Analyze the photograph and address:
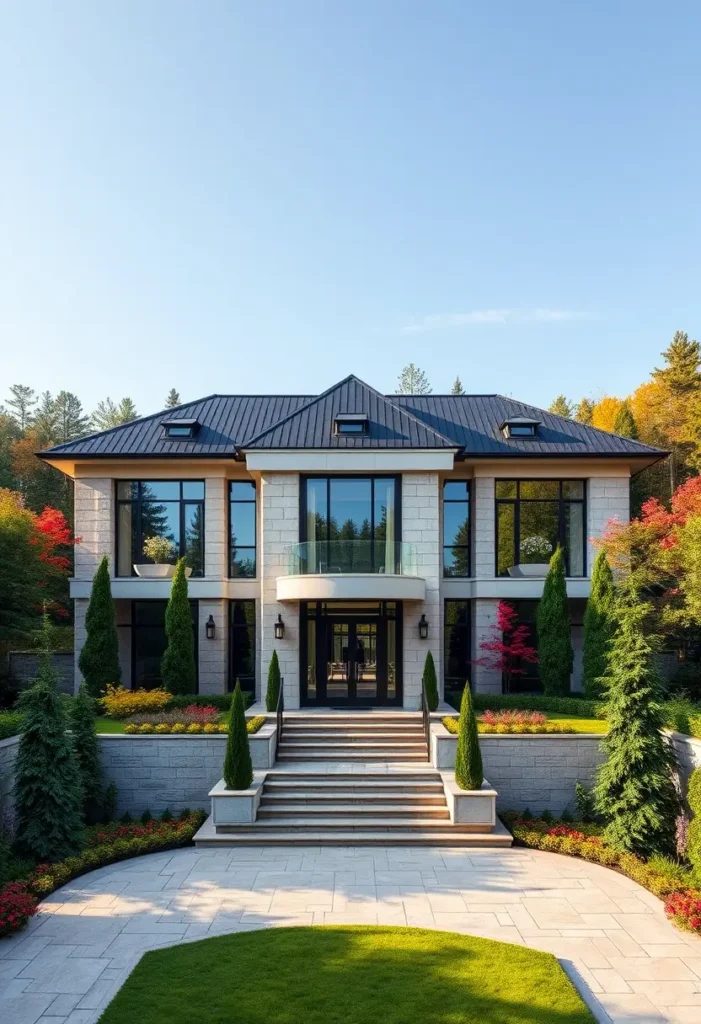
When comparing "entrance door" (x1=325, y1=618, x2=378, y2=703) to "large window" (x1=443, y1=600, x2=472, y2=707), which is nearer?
"entrance door" (x1=325, y1=618, x2=378, y2=703)

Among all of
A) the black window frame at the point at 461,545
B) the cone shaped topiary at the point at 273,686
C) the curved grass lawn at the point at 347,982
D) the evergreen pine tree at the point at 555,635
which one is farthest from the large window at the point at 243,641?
the curved grass lawn at the point at 347,982

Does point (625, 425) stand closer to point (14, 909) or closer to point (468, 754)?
point (468, 754)

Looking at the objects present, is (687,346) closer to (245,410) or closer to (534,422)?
(534,422)

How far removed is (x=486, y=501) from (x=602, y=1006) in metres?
14.0

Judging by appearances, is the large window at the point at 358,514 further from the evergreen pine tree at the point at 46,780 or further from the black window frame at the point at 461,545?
the evergreen pine tree at the point at 46,780

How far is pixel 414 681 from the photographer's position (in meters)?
17.7

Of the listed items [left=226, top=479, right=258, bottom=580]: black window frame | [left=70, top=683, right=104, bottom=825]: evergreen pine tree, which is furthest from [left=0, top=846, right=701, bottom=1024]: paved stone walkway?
[left=226, top=479, right=258, bottom=580]: black window frame

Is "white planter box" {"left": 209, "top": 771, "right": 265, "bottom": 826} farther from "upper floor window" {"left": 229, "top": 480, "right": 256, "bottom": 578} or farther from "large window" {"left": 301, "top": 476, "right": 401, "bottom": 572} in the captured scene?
"upper floor window" {"left": 229, "top": 480, "right": 256, "bottom": 578}

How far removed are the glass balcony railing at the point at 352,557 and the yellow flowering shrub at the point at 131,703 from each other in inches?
168

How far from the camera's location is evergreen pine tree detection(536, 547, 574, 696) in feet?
60.8

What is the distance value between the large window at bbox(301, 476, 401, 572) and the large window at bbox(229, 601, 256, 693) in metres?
3.71

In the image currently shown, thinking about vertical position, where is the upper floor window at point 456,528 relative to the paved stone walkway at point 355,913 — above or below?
above

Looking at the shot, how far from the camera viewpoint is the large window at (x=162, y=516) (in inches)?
798

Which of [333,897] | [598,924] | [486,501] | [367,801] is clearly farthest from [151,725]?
[486,501]
